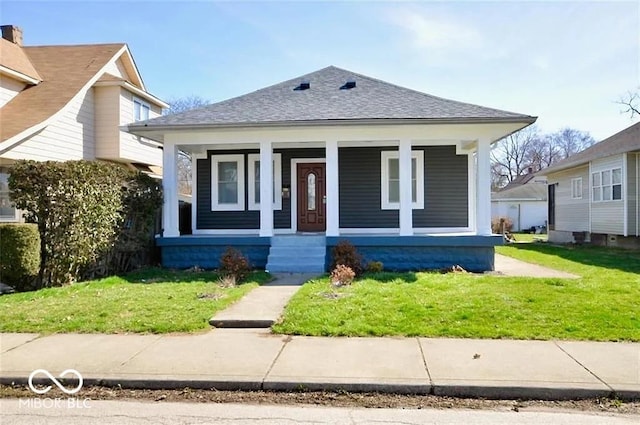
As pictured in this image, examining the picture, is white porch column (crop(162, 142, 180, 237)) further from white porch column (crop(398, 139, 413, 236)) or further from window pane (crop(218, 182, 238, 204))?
white porch column (crop(398, 139, 413, 236))

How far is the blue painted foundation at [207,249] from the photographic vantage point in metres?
11.2

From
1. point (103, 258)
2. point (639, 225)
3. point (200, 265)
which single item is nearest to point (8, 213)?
point (103, 258)

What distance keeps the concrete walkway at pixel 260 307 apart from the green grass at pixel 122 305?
0.63ft

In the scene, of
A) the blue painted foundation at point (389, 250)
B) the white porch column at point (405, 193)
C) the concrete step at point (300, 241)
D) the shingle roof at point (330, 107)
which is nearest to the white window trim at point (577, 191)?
the shingle roof at point (330, 107)

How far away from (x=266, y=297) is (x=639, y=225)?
15.4 meters

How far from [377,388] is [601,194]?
18.7 meters

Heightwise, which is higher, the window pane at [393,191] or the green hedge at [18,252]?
the window pane at [393,191]

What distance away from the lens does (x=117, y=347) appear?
17.5 ft

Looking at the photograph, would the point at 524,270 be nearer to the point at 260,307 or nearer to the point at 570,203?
the point at 260,307

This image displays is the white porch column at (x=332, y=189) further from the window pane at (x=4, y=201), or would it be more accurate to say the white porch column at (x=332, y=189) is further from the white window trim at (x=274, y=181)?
the window pane at (x=4, y=201)

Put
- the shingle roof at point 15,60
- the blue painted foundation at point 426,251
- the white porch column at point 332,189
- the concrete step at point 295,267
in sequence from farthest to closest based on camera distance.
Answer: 1. the shingle roof at point 15,60
2. the white porch column at point 332,189
3. the blue painted foundation at point 426,251
4. the concrete step at point 295,267

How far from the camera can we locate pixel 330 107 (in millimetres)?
11828

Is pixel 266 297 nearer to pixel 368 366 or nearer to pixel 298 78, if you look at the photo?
pixel 368 366

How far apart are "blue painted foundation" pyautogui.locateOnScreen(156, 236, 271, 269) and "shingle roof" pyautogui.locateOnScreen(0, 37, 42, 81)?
8280 millimetres
